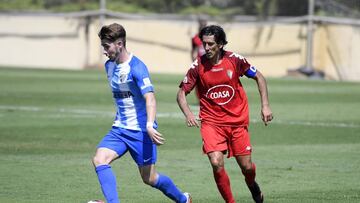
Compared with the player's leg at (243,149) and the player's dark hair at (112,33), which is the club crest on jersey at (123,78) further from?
the player's leg at (243,149)

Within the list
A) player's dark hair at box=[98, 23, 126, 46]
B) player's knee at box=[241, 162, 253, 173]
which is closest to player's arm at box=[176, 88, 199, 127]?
player's knee at box=[241, 162, 253, 173]

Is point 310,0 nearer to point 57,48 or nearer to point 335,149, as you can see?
point 57,48

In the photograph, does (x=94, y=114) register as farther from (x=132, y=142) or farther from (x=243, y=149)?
(x=132, y=142)

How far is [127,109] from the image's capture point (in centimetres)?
892

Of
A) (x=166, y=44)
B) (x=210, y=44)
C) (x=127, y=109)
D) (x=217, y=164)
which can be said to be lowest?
(x=166, y=44)

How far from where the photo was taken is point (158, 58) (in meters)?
45.7

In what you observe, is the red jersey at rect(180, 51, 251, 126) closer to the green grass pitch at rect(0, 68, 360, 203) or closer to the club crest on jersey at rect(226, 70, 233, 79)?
the club crest on jersey at rect(226, 70, 233, 79)

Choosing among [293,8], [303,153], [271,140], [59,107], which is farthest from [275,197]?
[293,8]

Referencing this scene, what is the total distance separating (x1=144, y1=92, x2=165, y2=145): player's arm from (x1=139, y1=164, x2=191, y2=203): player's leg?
596 millimetres

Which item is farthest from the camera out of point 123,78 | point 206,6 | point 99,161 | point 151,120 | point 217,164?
point 206,6

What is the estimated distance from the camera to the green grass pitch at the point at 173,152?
10672 millimetres

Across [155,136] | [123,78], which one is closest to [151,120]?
[155,136]

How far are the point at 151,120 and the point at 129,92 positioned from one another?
486mm

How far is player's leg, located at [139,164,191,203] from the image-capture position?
29.6 ft
